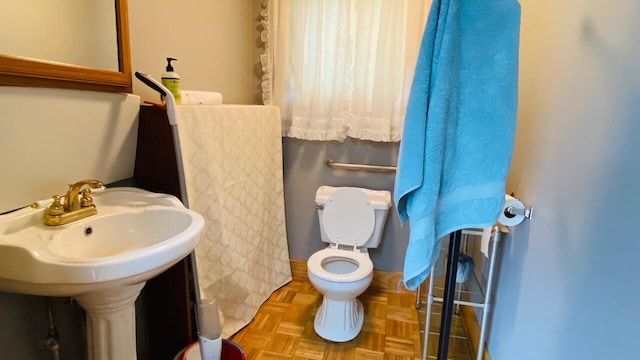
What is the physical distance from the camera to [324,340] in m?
1.83

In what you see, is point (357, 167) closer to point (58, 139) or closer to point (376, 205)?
point (376, 205)

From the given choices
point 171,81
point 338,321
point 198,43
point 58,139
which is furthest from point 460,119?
point 198,43

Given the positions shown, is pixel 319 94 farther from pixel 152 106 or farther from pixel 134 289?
pixel 134 289

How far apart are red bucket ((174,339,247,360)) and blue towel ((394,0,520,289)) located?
982 mm

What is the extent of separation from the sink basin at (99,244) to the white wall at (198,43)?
511mm

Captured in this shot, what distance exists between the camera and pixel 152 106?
4.56ft

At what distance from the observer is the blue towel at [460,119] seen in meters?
0.86

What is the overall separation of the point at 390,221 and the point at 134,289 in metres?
1.59

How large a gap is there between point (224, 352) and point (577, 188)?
1466 millimetres

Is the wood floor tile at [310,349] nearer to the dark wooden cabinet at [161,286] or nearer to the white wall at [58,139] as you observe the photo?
the dark wooden cabinet at [161,286]

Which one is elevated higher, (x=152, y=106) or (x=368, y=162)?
(x=152, y=106)

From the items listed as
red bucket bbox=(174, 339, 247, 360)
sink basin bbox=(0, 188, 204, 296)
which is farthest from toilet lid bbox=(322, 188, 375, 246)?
sink basin bbox=(0, 188, 204, 296)

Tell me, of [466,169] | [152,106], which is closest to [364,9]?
[152,106]

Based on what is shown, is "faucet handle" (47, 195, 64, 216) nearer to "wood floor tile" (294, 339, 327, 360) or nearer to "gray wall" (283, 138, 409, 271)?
"wood floor tile" (294, 339, 327, 360)
